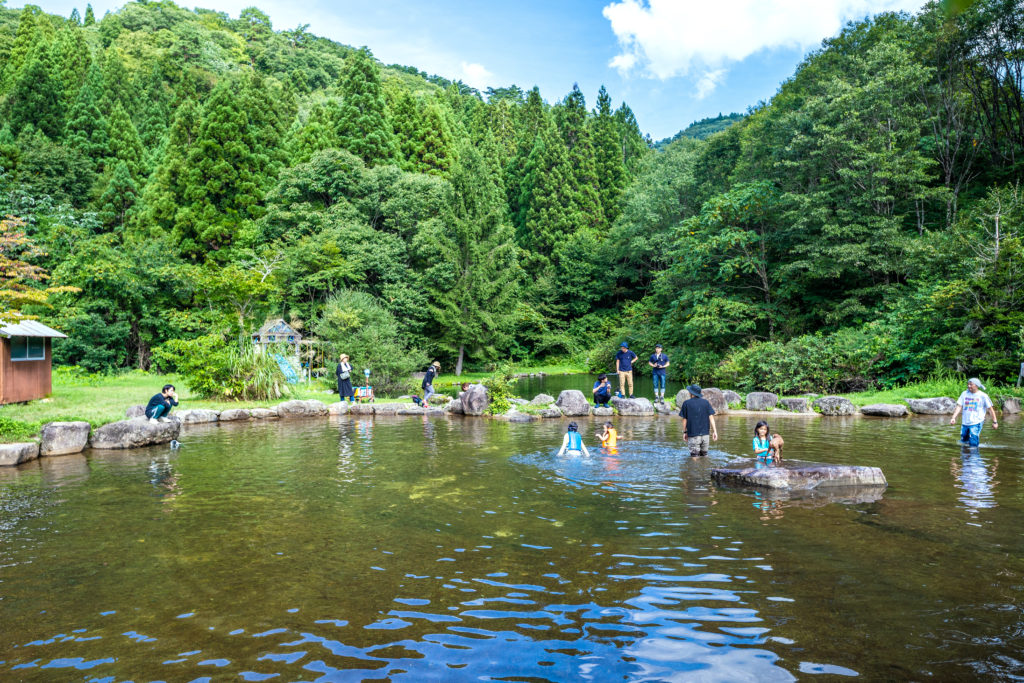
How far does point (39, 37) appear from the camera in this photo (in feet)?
160

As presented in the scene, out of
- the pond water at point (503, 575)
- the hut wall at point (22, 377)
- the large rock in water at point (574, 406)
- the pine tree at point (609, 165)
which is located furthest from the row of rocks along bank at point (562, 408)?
the pine tree at point (609, 165)

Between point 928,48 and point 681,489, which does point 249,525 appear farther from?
point 928,48

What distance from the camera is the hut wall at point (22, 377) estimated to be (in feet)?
58.7

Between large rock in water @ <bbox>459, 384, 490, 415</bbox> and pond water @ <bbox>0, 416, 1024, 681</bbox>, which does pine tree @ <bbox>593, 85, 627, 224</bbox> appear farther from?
pond water @ <bbox>0, 416, 1024, 681</bbox>

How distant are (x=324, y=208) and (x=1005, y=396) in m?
32.8

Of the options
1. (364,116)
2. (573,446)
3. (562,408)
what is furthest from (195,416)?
(364,116)

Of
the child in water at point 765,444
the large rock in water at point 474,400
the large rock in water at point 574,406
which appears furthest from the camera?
the large rock in water at point 474,400

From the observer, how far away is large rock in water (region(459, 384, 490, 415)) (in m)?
19.3

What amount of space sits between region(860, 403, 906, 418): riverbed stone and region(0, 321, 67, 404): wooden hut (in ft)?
81.8

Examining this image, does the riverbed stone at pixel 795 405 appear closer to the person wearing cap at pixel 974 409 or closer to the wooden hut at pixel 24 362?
the person wearing cap at pixel 974 409

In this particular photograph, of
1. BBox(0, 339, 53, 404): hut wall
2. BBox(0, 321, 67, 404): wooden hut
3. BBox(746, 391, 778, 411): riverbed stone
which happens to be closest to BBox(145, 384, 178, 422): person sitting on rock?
BBox(0, 321, 67, 404): wooden hut

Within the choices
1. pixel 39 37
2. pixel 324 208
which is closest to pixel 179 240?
pixel 324 208

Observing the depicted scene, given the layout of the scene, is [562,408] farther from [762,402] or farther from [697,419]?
[697,419]

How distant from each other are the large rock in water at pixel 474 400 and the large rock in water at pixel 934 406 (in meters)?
12.9
